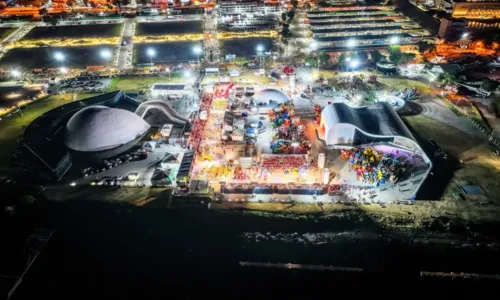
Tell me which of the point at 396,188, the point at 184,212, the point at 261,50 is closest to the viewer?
the point at 184,212

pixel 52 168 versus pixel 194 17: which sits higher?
pixel 194 17

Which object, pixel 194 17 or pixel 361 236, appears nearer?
pixel 361 236

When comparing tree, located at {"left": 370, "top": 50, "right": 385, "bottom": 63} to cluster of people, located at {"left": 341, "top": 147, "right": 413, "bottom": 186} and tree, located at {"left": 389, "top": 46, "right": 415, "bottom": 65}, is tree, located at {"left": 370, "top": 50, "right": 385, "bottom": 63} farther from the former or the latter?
cluster of people, located at {"left": 341, "top": 147, "right": 413, "bottom": 186}

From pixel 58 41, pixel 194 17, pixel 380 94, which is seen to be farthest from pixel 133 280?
pixel 194 17

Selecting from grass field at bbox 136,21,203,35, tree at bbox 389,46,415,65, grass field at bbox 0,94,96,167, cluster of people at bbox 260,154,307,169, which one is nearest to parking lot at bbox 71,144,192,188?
cluster of people at bbox 260,154,307,169

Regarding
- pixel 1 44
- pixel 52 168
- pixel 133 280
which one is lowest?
pixel 133 280

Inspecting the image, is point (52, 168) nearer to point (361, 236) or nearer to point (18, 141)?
point (18, 141)

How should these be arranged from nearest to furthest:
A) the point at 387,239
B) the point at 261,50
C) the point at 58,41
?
the point at 387,239
the point at 261,50
the point at 58,41
